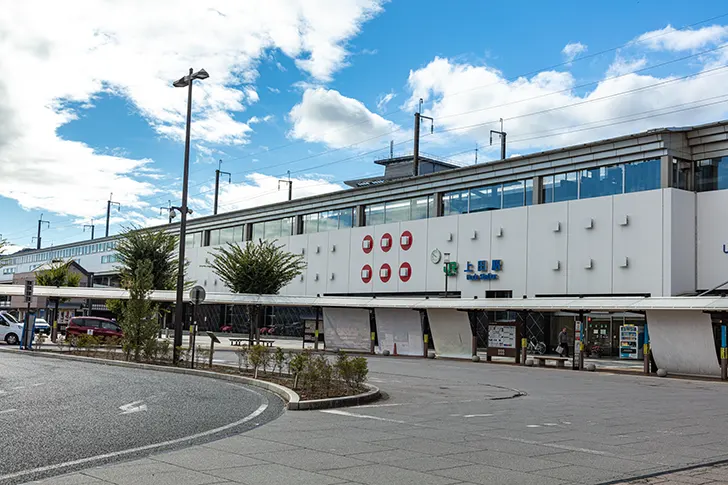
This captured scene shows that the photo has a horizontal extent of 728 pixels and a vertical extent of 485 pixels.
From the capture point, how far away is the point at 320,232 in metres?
58.7

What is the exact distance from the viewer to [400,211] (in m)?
52.1

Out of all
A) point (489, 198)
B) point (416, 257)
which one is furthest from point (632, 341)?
point (416, 257)

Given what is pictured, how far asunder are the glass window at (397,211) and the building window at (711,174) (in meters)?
19.9

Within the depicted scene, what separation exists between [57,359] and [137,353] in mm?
3869

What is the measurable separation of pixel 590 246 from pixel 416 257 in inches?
542

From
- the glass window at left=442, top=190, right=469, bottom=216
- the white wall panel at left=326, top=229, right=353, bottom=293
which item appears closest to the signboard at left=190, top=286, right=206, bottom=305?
the glass window at left=442, top=190, right=469, bottom=216

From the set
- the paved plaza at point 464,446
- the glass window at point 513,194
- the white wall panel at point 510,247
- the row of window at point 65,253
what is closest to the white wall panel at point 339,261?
the white wall panel at point 510,247

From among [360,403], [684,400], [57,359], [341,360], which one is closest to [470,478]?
[360,403]

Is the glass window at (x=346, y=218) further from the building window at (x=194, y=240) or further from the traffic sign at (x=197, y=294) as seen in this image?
the traffic sign at (x=197, y=294)

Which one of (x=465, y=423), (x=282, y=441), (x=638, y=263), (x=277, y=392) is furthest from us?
(x=638, y=263)

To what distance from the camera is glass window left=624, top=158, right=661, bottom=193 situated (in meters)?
36.2

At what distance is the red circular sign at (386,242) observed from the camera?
5162 centimetres

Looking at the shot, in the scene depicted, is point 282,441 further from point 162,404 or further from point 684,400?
point 684,400

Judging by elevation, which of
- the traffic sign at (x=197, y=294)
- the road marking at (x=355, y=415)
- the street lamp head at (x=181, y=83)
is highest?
the street lamp head at (x=181, y=83)
